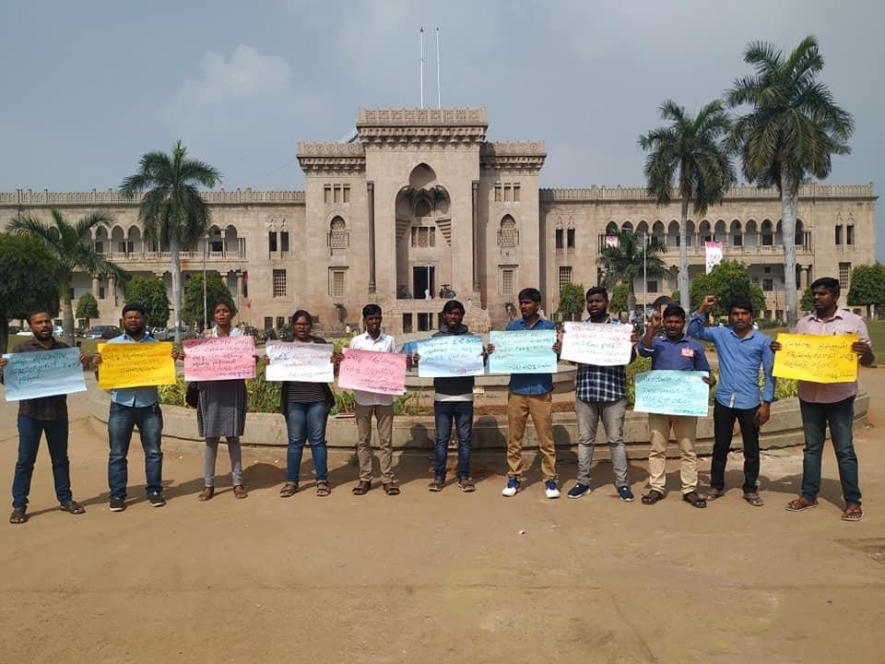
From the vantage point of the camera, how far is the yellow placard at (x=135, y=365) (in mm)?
6660

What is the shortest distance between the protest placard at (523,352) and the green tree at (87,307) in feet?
176

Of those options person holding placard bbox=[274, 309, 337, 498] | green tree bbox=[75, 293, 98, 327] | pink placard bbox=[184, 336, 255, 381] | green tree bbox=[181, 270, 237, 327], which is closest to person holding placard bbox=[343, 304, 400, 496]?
person holding placard bbox=[274, 309, 337, 498]

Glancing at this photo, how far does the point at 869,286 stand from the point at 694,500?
50382mm

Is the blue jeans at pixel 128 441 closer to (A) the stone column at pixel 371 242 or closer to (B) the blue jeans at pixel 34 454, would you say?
(B) the blue jeans at pixel 34 454

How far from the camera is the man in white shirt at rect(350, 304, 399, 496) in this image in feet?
23.2

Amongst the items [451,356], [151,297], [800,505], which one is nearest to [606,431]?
[451,356]

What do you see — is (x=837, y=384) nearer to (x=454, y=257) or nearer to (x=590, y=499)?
(x=590, y=499)

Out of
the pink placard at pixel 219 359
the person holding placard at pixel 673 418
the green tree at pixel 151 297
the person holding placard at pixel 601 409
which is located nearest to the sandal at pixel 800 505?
the person holding placard at pixel 673 418

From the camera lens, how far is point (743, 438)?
6578 millimetres

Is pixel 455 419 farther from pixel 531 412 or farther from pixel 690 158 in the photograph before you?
pixel 690 158

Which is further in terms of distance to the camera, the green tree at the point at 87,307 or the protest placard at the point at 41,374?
the green tree at the point at 87,307

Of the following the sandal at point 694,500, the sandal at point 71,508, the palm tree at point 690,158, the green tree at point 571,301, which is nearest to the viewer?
the sandal at point 694,500

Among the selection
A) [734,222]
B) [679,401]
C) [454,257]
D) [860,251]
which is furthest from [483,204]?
[679,401]

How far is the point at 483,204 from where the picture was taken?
48.6 metres
